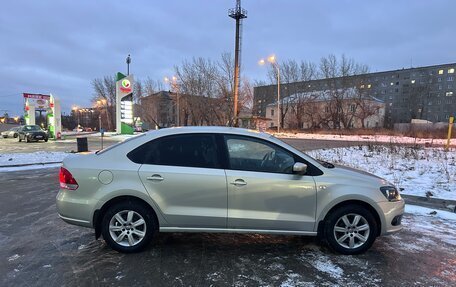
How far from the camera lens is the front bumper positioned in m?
4.42

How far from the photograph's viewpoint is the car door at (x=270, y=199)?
14.0ft

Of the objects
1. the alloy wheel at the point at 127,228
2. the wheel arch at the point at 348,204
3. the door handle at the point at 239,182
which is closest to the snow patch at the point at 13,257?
the alloy wheel at the point at 127,228

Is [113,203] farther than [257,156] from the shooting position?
No

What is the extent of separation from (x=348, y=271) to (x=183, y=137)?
2.65 m

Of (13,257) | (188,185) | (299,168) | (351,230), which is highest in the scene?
(299,168)

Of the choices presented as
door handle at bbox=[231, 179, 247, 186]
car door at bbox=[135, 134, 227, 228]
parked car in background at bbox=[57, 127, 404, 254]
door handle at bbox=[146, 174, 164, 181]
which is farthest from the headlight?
door handle at bbox=[146, 174, 164, 181]

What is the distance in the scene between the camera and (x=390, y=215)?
4.44 meters

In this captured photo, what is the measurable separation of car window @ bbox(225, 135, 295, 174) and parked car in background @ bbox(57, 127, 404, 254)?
0.02m

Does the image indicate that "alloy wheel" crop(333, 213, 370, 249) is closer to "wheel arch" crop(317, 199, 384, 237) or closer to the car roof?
"wheel arch" crop(317, 199, 384, 237)

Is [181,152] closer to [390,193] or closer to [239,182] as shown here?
[239,182]

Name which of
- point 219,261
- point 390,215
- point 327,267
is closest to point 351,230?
point 390,215

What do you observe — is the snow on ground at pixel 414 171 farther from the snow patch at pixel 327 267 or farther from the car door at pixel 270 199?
the car door at pixel 270 199

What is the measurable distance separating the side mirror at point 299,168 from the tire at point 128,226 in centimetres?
195

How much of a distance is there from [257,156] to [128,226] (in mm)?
1957
